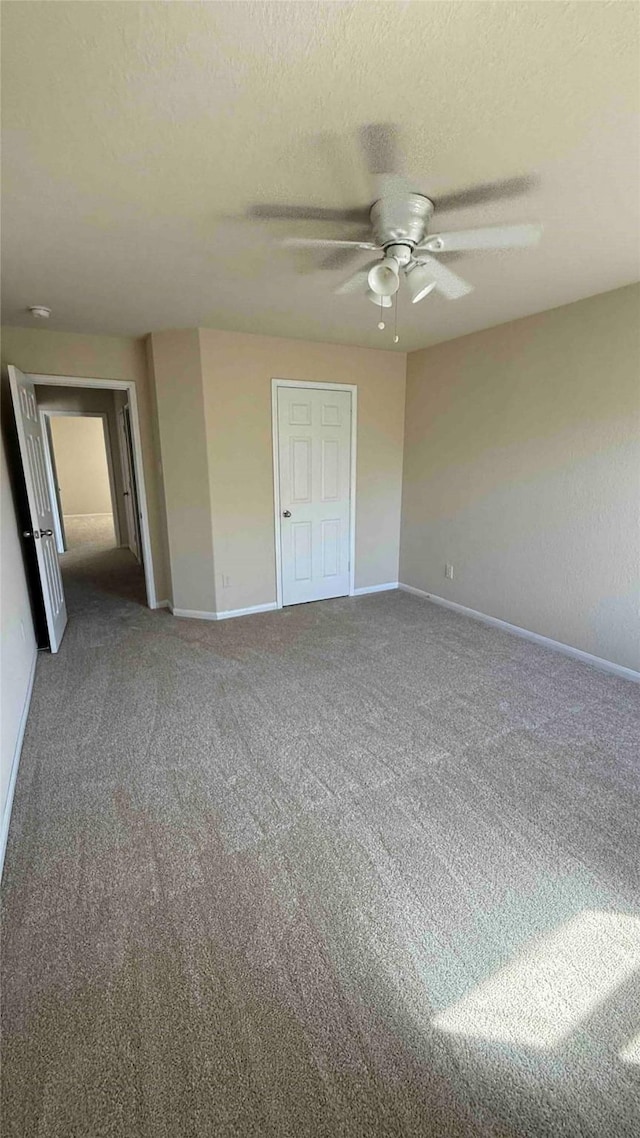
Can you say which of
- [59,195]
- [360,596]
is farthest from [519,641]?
[59,195]

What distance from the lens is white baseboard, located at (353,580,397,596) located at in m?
4.92

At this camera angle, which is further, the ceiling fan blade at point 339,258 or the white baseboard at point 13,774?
the ceiling fan blade at point 339,258

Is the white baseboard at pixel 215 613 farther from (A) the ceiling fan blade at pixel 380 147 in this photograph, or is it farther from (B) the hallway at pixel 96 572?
(A) the ceiling fan blade at pixel 380 147

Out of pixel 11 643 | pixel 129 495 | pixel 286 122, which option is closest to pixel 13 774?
pixel 11 643

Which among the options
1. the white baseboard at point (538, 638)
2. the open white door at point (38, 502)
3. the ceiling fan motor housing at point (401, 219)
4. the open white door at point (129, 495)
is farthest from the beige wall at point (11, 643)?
the white baseboard at point (538, 638)

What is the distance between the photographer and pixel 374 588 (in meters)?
A: 5.01

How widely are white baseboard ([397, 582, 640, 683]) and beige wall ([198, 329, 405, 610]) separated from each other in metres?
0.84

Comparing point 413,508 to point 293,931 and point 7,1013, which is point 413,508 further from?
point 7,1013

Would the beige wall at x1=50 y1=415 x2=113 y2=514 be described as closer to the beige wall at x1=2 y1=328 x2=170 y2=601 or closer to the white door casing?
the beige wall at x1=2 y1=328 x2=170 y2=601

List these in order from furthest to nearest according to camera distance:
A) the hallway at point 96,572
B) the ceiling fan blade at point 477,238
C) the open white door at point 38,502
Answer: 1. the hallway at point 96,572
2. the open white door at point 38,502
3. the ceiling fan blade at point 477,238

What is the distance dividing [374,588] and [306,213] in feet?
11.8

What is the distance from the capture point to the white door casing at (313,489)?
4.19 meters

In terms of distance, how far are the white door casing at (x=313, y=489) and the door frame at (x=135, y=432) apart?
3.96 feet

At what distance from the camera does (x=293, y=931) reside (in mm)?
1475
